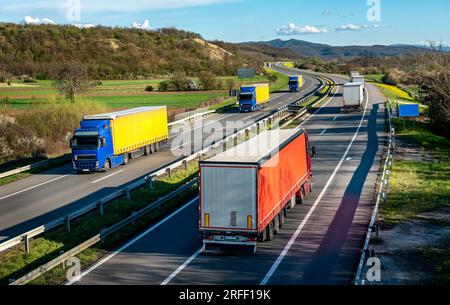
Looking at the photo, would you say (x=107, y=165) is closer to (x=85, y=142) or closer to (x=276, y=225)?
(x=85, y=142)

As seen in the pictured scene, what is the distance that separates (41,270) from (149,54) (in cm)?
15704

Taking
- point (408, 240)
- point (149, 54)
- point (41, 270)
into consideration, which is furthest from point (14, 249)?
point (149, 54)

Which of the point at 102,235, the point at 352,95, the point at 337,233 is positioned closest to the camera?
the point at 102,235

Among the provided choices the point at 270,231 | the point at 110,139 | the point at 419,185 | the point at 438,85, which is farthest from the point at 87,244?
the point at 438,85

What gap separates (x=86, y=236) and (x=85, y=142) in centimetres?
1283

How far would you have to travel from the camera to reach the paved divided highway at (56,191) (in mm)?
22672

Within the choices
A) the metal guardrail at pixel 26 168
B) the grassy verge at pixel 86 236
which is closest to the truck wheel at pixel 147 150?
the metal guardrail at pixel 26 168

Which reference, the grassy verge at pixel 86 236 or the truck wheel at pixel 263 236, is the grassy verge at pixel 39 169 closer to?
the grassy verge at pixel 86 236

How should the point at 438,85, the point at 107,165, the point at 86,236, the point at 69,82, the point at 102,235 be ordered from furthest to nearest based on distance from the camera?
the point at 69,82, the point at 438,85, the point at 107,165, the point at 86,236, the point at 102,235

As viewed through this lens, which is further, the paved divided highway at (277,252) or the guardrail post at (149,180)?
the guardrail post at (149,180)

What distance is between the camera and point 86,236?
2000cm

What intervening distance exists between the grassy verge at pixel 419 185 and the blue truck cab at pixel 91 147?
15392mm
